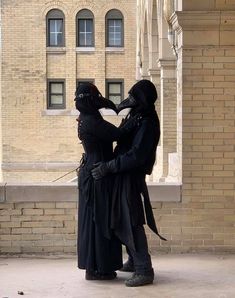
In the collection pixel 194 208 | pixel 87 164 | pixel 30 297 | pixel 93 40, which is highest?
pixel 93 40

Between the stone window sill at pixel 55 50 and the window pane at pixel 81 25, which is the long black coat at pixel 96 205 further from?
the window pane at pixel 81 25

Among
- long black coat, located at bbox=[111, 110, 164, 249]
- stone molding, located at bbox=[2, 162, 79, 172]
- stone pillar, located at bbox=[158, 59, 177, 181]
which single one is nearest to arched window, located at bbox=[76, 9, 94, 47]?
stone molding, located at bbox=[2, 162, 79, 172]

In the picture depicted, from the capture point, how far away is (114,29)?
2653 centimetres

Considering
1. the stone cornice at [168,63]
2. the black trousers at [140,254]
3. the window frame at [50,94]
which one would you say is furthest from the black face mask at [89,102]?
the window frame at [50,94]

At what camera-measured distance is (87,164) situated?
246 inches

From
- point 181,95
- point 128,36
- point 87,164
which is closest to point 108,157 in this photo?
point 87,164

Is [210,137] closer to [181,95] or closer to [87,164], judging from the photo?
[181,95]

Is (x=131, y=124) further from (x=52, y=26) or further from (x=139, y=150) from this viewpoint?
(x=52, y=26)

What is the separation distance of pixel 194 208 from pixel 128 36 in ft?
63.0

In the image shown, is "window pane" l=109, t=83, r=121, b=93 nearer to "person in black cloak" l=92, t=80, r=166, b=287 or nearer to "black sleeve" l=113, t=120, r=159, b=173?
"person in black cloak" l=92, t=80, r=166, b=287

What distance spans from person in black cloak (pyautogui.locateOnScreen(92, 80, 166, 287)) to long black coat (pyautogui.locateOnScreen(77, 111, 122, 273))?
95 mm

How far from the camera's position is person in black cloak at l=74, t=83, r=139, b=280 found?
19.9ft

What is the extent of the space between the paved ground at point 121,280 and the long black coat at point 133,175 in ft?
1.70

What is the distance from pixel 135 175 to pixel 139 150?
343mm
